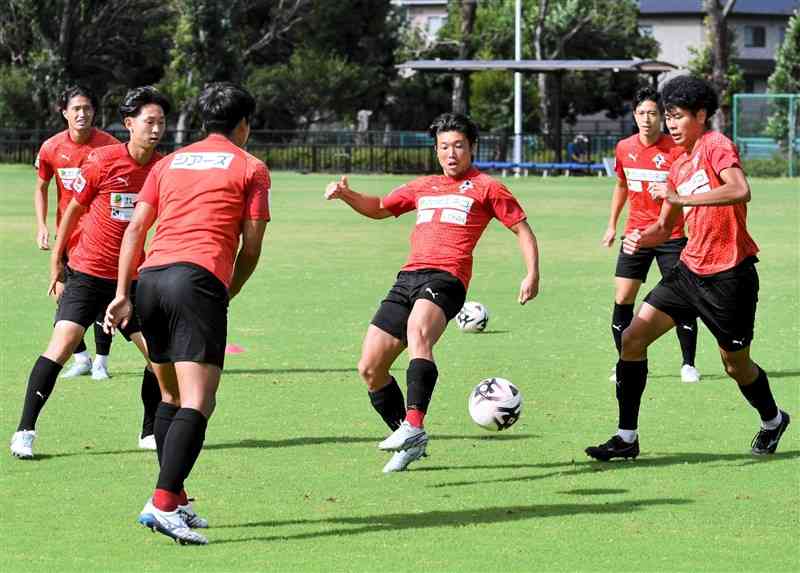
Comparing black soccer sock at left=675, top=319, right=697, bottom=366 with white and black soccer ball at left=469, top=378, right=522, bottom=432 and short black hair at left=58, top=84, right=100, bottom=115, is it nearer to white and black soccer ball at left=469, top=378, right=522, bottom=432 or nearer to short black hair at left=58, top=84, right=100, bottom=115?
white and black soccer ball at left=469, top=378, right=522, bottom=432

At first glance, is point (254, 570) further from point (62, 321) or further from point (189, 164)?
point (62, 321)

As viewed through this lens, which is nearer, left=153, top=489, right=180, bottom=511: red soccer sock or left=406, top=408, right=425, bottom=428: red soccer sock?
left=153, top=489, right=180, bottom=511: red soccer sock

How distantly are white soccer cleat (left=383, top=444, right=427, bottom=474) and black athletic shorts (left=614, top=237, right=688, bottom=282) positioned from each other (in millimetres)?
3914

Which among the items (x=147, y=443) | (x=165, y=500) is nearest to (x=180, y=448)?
(x=165, y=500)

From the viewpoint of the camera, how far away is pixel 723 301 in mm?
8570

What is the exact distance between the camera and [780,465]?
860 centimetres

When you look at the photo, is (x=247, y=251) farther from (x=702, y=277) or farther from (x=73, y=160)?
(x=73, y=160)

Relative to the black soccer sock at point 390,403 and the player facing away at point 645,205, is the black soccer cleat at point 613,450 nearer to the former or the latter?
the black soccer sock at point 390,403

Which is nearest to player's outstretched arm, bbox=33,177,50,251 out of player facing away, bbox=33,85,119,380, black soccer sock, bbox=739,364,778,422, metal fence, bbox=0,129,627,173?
player facing away, bbox=33,85,119,380

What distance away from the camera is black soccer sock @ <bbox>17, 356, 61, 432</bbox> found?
28.9 feet

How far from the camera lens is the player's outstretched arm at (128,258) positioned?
693cm

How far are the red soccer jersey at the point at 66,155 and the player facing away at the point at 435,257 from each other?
121 inches

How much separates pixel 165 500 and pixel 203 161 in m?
1.51

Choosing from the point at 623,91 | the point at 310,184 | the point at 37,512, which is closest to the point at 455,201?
the point at 37,512
